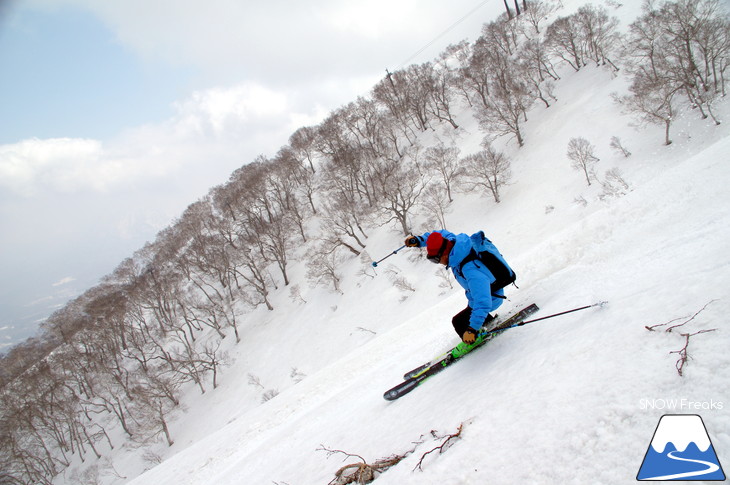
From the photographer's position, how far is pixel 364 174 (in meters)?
47.6

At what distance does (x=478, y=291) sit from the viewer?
4.54 meters

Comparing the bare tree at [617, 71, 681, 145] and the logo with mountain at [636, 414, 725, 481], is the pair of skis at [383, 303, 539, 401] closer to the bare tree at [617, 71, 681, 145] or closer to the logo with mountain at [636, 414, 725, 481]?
the logo with mountain at [636, 414, 725, 481]

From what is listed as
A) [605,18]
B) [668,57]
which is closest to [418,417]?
[668,57]

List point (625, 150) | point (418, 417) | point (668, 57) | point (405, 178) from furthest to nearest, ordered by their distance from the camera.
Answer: point (405, 178) → point (668, 57) → point (625, 150) → point (418, 417)

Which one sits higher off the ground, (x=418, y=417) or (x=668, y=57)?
(x=668, y=57)

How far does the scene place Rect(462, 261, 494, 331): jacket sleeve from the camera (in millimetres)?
4535

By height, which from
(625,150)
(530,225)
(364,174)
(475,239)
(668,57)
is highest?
(364,174)

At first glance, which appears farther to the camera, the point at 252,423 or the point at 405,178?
the point at 405,178

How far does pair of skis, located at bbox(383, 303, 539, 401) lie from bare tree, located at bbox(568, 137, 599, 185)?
27.7 m

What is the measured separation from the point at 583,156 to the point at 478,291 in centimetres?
2965

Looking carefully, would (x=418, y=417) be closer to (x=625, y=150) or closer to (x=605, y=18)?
(x=625, y=150)

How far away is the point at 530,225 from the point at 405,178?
15.5 m

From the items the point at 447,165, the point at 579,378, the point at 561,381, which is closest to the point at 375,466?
the point at 561,381

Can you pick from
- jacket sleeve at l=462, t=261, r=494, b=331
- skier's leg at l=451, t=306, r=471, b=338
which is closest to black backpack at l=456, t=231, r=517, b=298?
jacket sleeve at l=462, t=261, r=494, b=331
